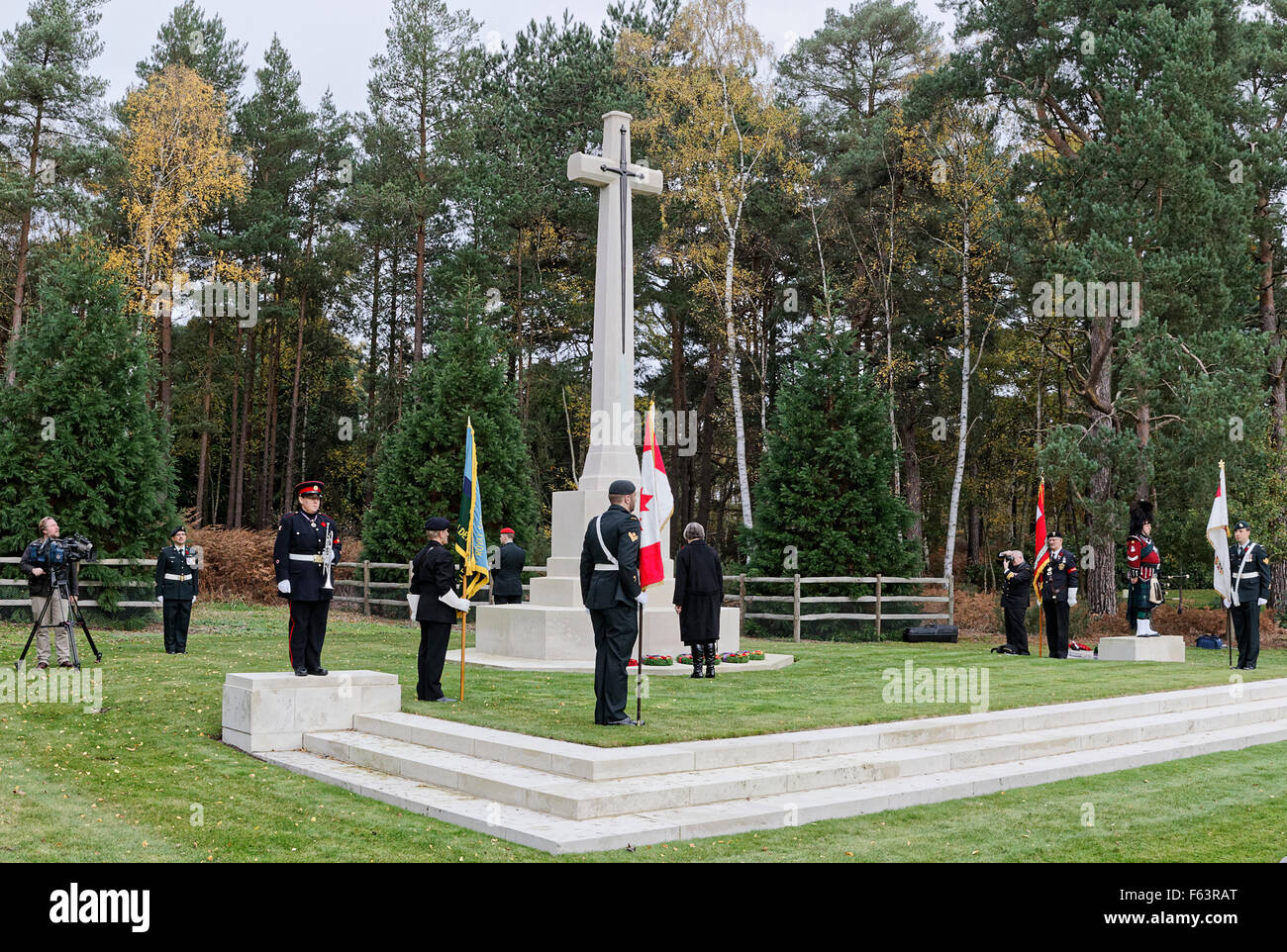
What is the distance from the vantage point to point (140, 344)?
19375 millimetres

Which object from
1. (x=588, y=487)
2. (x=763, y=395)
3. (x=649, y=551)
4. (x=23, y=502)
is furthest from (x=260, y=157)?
(x=649, y=551)

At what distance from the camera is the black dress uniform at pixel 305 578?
9.40 m

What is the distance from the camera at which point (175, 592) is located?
48.4 ft

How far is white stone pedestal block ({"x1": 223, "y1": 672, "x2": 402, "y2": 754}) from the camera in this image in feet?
28.9

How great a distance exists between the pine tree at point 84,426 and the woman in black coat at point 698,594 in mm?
10710

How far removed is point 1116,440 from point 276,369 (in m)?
27.5

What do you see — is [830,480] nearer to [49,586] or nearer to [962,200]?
[962,200]

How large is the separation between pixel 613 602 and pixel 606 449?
21.4 ft

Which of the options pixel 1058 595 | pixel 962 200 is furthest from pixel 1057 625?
pixel 962 200

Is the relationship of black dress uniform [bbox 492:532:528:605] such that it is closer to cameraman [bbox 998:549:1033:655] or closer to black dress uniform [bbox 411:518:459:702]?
cameraman [bbox 998:549:1033:655]

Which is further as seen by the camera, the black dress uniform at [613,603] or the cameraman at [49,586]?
the cameraman at [49,586]

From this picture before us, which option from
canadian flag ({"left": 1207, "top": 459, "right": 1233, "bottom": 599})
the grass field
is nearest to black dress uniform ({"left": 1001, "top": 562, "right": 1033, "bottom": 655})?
canadian flag ({"left": 1207, "top": 459, "right": 1233, "bottom": 599})

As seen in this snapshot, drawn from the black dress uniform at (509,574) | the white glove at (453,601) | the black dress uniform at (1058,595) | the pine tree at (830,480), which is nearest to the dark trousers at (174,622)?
the black dress uniform at (509,574)

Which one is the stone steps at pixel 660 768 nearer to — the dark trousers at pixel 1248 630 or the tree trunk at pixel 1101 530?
the dark trousers at pixel 1248 630
